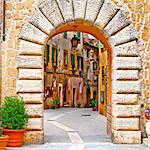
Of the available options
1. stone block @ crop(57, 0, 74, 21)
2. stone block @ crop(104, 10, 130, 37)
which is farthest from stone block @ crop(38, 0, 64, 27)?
stone block @ crop(104, 10, 130, 37)

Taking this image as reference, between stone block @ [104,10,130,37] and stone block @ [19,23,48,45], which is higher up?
stone block @ [104,10,130,37]

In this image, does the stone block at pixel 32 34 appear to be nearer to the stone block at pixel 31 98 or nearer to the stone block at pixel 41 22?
the stone block at pixel 41 22

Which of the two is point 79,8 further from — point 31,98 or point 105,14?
point 31,98

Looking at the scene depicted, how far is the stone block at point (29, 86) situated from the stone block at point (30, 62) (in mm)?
376

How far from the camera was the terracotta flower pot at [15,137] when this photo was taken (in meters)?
11.1

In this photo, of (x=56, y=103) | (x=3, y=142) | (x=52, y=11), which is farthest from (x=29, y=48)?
(x=56, y=103)

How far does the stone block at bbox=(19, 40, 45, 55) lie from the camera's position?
11.9 metres

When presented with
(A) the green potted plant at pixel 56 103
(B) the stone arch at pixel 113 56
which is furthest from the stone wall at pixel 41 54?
(A) the green potted plant at pixel 56 103

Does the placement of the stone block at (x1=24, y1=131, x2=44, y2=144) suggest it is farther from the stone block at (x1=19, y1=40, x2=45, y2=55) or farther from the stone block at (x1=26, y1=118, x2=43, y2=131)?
the stone block at (x1=19, y1=40, x2=45, y2=55)

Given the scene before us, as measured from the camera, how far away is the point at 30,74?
11867mm

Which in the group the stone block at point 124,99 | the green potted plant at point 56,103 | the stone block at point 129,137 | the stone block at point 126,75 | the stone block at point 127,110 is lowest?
the green potted plant at point 56,103

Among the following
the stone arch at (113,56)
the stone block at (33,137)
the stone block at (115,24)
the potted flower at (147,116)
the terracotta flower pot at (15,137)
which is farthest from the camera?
the stone block at (115,24)

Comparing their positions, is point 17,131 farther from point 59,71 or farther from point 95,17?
point 59,71

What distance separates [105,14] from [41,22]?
5.39 feet
